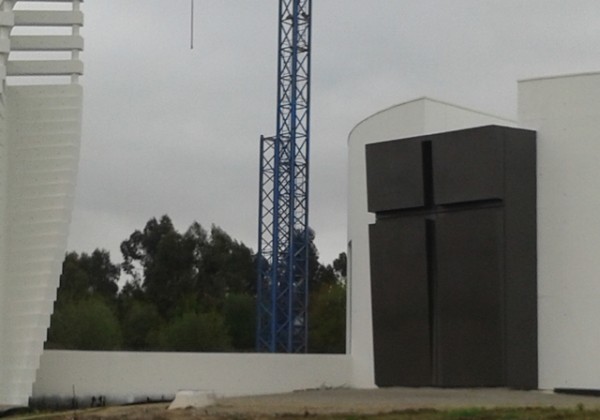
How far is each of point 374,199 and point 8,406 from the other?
33.2 feet

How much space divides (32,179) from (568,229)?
1310cm

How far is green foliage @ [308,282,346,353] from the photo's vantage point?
237ft

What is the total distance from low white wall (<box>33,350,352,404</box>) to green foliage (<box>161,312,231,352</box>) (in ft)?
91.3

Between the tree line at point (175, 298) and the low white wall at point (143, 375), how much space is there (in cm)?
2640

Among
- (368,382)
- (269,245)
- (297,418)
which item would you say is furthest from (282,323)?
(297,418)

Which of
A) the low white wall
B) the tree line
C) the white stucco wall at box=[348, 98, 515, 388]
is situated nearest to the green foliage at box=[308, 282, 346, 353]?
the tree line

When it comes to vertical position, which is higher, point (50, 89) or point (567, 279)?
point (50, 89)

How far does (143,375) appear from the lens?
119 feet

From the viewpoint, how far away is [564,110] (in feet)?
103

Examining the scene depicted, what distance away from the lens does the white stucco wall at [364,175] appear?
3538cm

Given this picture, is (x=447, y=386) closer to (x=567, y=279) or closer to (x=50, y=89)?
(x=567, y=279)

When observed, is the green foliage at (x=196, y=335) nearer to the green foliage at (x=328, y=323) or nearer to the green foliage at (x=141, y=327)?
the green foliage at (x=141, y=327)

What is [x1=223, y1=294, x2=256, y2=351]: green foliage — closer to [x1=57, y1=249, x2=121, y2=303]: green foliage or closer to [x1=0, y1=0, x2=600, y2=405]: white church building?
[x1=57, y1=249, x2=121, y2=303]: green foliage

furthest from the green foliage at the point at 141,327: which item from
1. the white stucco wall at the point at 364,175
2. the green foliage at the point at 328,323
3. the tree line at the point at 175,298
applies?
the white stucco wall at the point at 364,175
